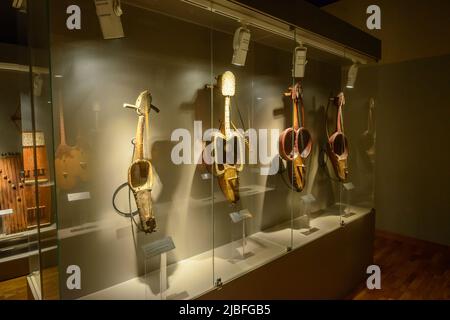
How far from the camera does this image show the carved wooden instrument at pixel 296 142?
2201 mm

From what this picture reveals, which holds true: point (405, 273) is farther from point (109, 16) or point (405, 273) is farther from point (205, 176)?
point (109, 16)

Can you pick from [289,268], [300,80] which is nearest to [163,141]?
[289,268]

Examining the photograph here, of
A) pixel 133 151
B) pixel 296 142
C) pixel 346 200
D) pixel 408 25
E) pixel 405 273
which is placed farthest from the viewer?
pixel 408 25

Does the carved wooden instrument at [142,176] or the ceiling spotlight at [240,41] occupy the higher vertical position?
the ceiling spotlight at [240,41]

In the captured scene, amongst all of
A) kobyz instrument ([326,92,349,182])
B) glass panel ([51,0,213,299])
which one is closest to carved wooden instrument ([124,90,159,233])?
glass panel ([51,0,213,299])

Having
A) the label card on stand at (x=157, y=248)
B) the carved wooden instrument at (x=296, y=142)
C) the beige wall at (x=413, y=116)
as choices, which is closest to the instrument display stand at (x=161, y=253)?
the label card on stand at (x=157, y=248)

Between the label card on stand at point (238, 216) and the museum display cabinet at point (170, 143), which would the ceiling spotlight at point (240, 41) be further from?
the label card on stand at point (238, 216)

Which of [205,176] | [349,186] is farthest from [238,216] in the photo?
[349,186]

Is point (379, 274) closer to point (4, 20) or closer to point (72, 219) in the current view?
point (72, 219)

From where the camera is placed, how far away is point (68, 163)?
1255mm

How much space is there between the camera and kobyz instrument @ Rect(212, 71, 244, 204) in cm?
178

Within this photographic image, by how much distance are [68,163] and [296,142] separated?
157 centimetres

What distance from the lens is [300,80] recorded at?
7.93 feet

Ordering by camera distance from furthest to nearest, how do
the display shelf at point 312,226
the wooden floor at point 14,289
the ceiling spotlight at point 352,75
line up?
the ceiling spotlight at point 352,75, the wooden floor at point 14,289, the display shelf at point 312,226
